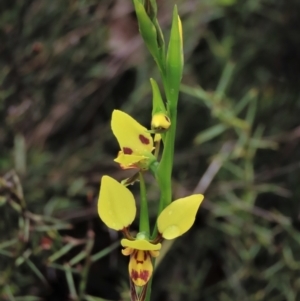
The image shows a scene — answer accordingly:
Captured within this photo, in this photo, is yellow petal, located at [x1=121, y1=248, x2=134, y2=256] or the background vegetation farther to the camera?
the background vegetation

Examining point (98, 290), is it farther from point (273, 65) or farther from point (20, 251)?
point (273, 65)

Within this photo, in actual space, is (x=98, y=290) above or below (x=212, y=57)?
below

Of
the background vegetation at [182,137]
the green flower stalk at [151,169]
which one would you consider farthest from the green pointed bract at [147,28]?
the background vegetation at [182,137]

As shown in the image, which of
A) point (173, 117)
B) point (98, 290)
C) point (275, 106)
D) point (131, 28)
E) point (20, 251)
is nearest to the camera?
point (173, 117)

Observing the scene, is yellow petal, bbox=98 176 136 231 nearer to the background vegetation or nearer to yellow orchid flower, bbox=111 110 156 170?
yellow orchid flower, bbox=111 110 156 170

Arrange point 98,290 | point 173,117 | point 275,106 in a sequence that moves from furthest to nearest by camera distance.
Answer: point 275,106, point 98,290, point 173,117

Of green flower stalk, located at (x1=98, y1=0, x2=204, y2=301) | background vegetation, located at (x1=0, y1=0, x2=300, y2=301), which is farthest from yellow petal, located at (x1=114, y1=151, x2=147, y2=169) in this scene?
background vegetation, located at (x1=0, y1=0, x2=300, y2=301)

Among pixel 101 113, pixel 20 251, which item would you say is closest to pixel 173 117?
pixel 20 251

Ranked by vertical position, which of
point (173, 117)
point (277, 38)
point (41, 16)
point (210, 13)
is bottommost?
point (277, 38)

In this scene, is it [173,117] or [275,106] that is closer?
[173,117]
